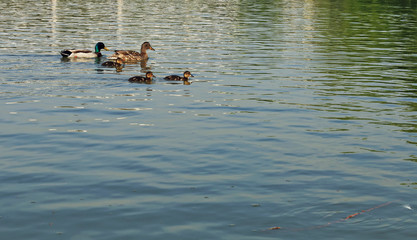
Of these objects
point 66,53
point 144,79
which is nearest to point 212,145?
point 144,79

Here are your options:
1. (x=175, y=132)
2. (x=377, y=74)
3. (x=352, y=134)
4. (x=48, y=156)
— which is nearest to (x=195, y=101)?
(x=175, y=132)

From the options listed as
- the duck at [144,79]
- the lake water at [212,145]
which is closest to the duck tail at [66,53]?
the lake water at [212,145]

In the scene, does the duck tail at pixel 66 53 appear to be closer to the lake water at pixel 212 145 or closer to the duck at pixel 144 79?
the lake water at pixel 212 145

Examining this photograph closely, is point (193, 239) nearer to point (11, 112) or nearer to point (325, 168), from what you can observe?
point (325, 168)

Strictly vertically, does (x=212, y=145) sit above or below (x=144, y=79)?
below

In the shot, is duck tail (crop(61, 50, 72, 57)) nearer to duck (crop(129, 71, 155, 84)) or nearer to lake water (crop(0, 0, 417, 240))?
lake water (crop(0, 0, 417, 240))

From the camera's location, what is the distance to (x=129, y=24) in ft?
179

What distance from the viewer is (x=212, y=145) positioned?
17172 mm

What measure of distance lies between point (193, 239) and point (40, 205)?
10.2 feet

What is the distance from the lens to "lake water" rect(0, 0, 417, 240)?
12.0 metres

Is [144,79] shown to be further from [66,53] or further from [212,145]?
[212,145]

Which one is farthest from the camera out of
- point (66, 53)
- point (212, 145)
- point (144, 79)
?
point (66, 53)

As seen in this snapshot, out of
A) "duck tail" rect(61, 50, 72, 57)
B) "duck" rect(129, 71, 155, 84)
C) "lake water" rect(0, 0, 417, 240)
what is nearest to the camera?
"lake water" rect(0, 0, 417, 240)

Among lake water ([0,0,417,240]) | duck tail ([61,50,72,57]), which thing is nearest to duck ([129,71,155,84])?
lake water ([0,0,417,240])
